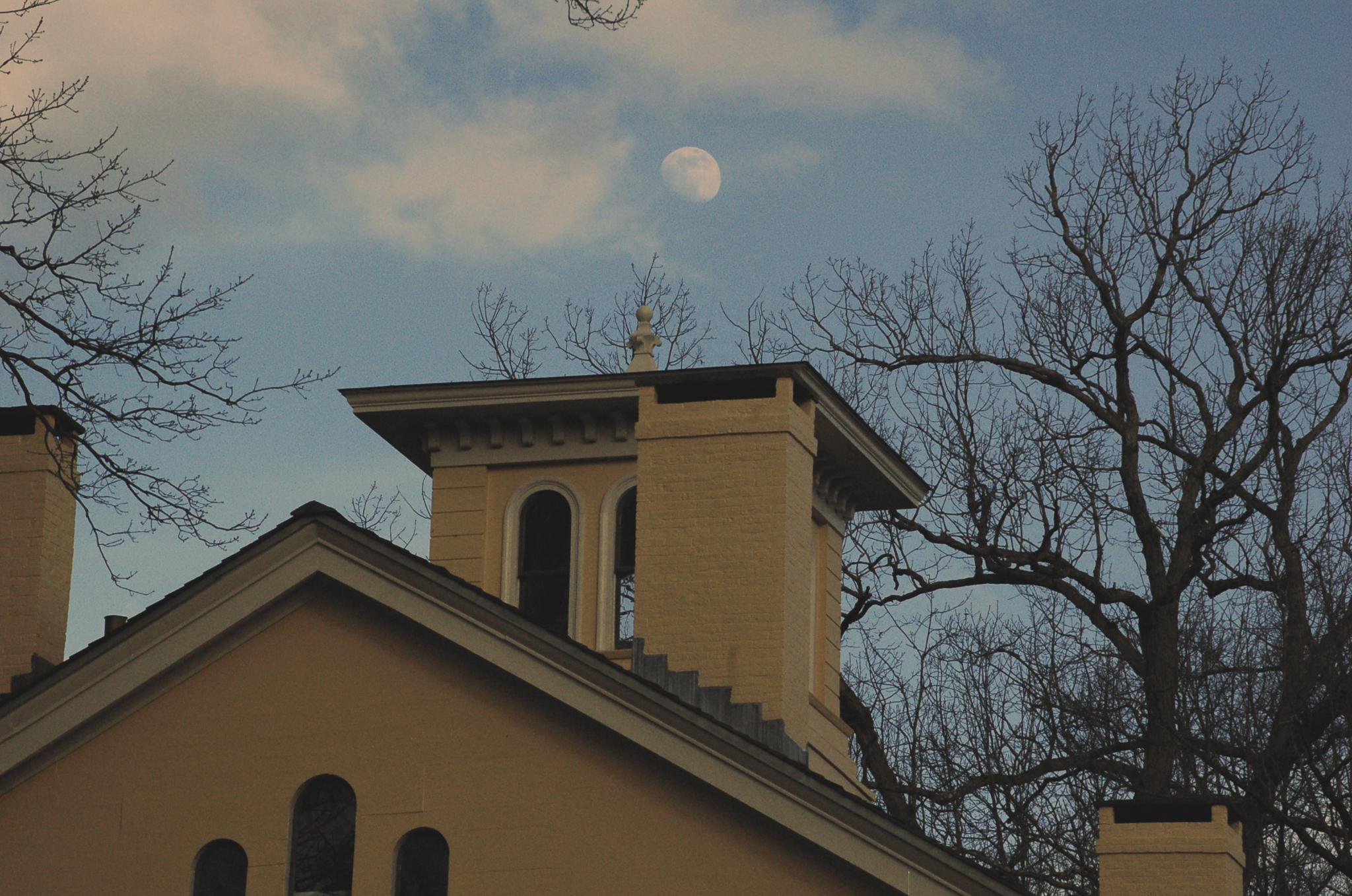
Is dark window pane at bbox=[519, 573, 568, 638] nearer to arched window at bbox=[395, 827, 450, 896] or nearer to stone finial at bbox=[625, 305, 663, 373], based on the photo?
stone finial at bbox=[625, 305, 663, 373]

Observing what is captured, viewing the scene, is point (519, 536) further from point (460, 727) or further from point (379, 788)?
point (379, 788)

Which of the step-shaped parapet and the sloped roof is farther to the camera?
the step-shaped parapet

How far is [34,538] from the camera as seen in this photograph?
55.8ft

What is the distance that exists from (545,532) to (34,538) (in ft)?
17.7

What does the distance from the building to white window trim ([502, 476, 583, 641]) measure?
130 inches

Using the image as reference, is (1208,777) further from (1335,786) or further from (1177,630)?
(1177,630)

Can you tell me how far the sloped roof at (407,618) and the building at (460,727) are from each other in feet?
0.06

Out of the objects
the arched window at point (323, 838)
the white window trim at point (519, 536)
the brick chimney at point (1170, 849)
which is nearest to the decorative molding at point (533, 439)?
the white window trim at point (519, 536)

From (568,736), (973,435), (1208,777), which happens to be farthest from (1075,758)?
(568,736)

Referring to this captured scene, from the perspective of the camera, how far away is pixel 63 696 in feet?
46.8

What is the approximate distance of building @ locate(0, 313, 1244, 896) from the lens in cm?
1325

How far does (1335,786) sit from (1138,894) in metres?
9.95

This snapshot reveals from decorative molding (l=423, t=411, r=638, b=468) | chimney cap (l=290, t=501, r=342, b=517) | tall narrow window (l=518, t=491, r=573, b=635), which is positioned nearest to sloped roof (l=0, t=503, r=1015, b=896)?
chimney cap (l=290, t=501, r=342, b=517)

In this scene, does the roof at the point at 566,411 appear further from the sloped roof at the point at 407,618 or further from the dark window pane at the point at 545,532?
the sloped roof at the point at 407,618
